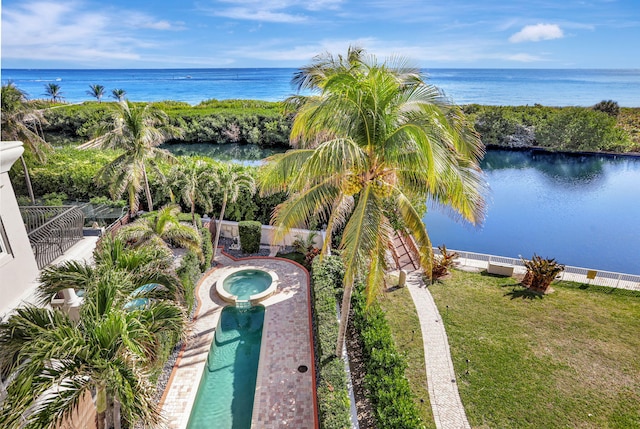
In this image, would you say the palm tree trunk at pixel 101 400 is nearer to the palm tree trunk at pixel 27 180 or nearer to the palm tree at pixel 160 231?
the palm tree at pixel 160 231

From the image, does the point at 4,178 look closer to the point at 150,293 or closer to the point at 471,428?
the point at 150,293

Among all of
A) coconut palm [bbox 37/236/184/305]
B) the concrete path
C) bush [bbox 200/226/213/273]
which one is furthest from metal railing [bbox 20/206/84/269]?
the concrete path

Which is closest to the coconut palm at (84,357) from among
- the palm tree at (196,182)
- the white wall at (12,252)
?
the white wall at (12,252)

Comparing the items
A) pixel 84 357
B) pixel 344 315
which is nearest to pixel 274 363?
pixel 344 315

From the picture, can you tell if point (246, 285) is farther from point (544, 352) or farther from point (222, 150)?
point (222, 150)

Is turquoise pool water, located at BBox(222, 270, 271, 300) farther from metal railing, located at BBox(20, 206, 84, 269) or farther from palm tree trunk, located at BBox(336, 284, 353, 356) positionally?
metal railing, located at BBox(20, 206, 84, 269)

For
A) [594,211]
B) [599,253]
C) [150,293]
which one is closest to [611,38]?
[594,211]
